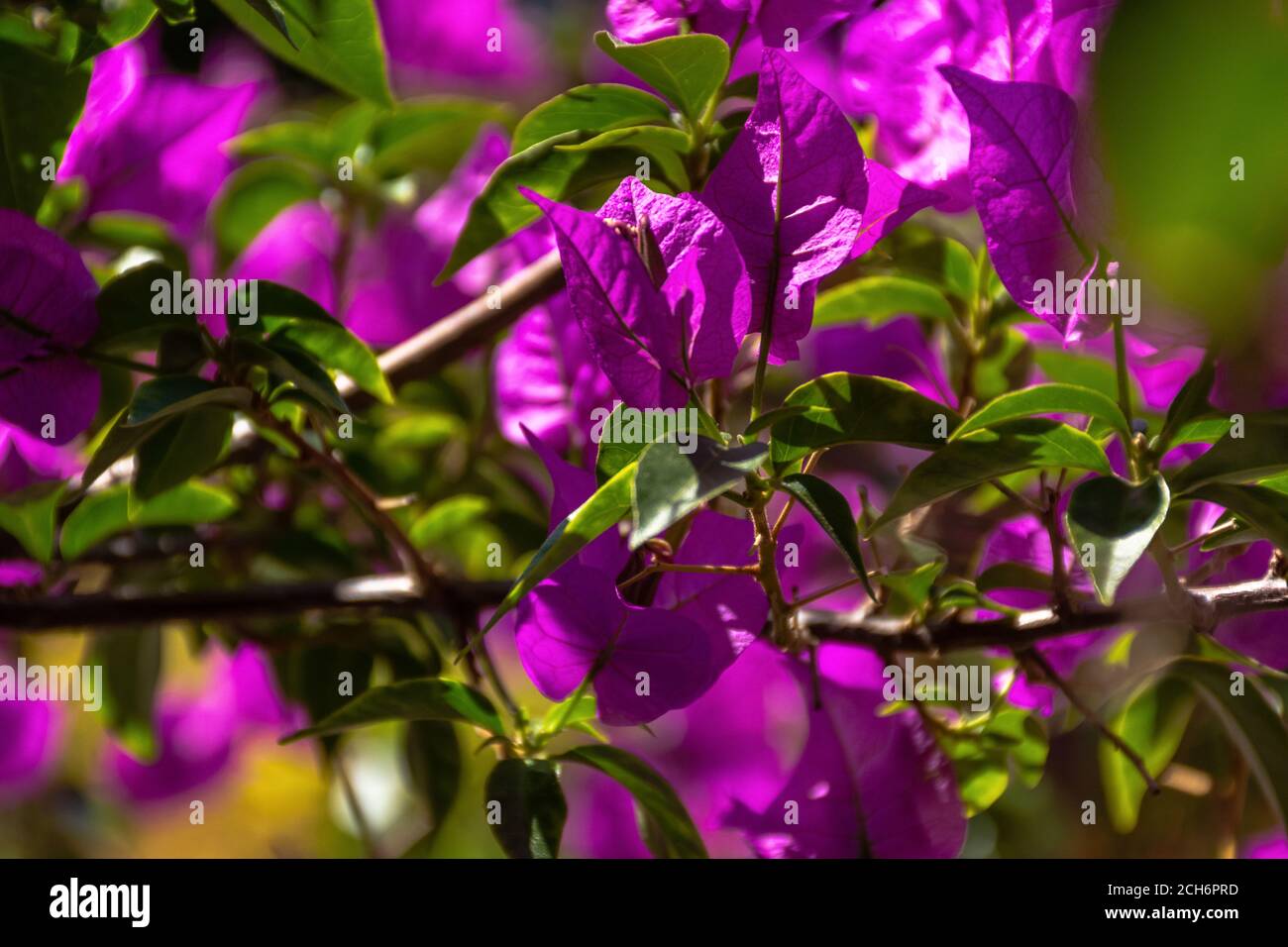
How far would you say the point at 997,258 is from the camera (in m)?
0.36

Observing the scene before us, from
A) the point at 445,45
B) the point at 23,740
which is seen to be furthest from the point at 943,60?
the point at 23,740

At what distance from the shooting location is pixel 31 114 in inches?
16.8

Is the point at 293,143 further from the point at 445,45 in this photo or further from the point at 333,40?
the point at 445,45

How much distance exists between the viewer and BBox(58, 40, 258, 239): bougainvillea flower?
26.8 inches

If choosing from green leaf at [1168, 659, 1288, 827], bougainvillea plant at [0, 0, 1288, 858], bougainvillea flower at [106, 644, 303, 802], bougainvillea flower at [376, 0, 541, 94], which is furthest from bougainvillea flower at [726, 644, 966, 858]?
bougainvillea flower at [376, 0, 541, 94]

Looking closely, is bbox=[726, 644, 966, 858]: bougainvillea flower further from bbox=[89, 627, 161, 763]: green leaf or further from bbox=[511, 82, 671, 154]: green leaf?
bbox=[89, 627, 161, 763]: green leaf

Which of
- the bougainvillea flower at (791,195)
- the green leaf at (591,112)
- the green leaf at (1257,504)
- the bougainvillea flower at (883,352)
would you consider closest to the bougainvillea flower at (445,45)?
the bougainvillea flower at (883,352)

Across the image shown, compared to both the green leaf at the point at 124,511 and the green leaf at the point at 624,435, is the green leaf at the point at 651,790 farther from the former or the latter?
the green leaf at the point at 124,511

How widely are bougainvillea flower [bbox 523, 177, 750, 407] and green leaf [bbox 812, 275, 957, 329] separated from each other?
0.16 meters

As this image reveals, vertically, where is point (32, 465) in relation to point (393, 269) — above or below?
below

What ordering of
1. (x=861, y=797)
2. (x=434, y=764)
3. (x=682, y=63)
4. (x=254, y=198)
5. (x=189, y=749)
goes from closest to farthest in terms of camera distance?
(x=682, y=63) → (x=861, y=797) → (x=434, y=764) → (x=254, y=198) → (x=189, y=749)

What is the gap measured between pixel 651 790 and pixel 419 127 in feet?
1.40
